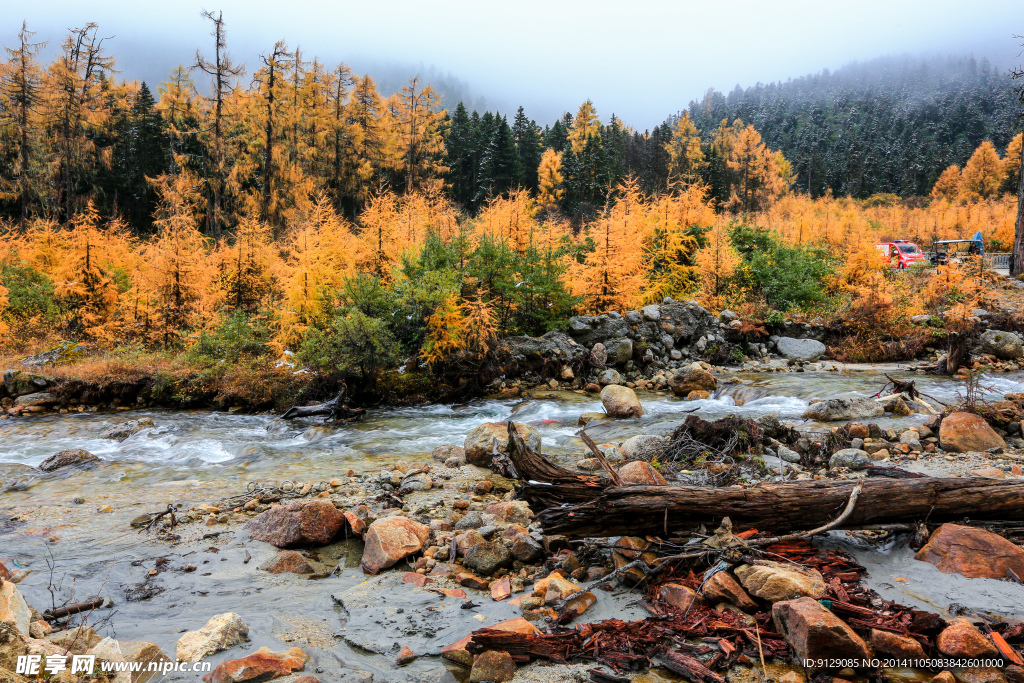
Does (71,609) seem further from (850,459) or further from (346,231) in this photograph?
(346,231)

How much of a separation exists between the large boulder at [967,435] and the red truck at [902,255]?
786 inches

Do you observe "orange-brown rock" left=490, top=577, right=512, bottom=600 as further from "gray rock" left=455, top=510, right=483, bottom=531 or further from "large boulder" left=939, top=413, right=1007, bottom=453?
"large boulder" left=939, top=413, right=1007, bottom=453

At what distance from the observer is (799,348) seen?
15078 mm

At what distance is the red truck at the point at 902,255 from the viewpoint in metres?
22.9

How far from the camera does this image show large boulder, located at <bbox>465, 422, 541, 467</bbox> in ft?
23.0

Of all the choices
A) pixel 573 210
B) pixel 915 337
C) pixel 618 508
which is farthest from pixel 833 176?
pixel 618 508

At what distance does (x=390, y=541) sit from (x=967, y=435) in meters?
6.94

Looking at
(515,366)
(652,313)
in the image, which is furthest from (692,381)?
(515,366)

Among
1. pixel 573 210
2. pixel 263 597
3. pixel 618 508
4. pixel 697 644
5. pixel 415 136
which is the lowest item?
pixel 263 597

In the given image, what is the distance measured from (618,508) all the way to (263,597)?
9.09 feet

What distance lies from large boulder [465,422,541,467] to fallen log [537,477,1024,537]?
320 cm

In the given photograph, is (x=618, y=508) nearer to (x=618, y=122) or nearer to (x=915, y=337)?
(x=915, y=337)

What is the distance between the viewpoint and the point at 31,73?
25.1 metres

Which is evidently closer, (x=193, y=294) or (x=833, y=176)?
(x=193, y=294)
